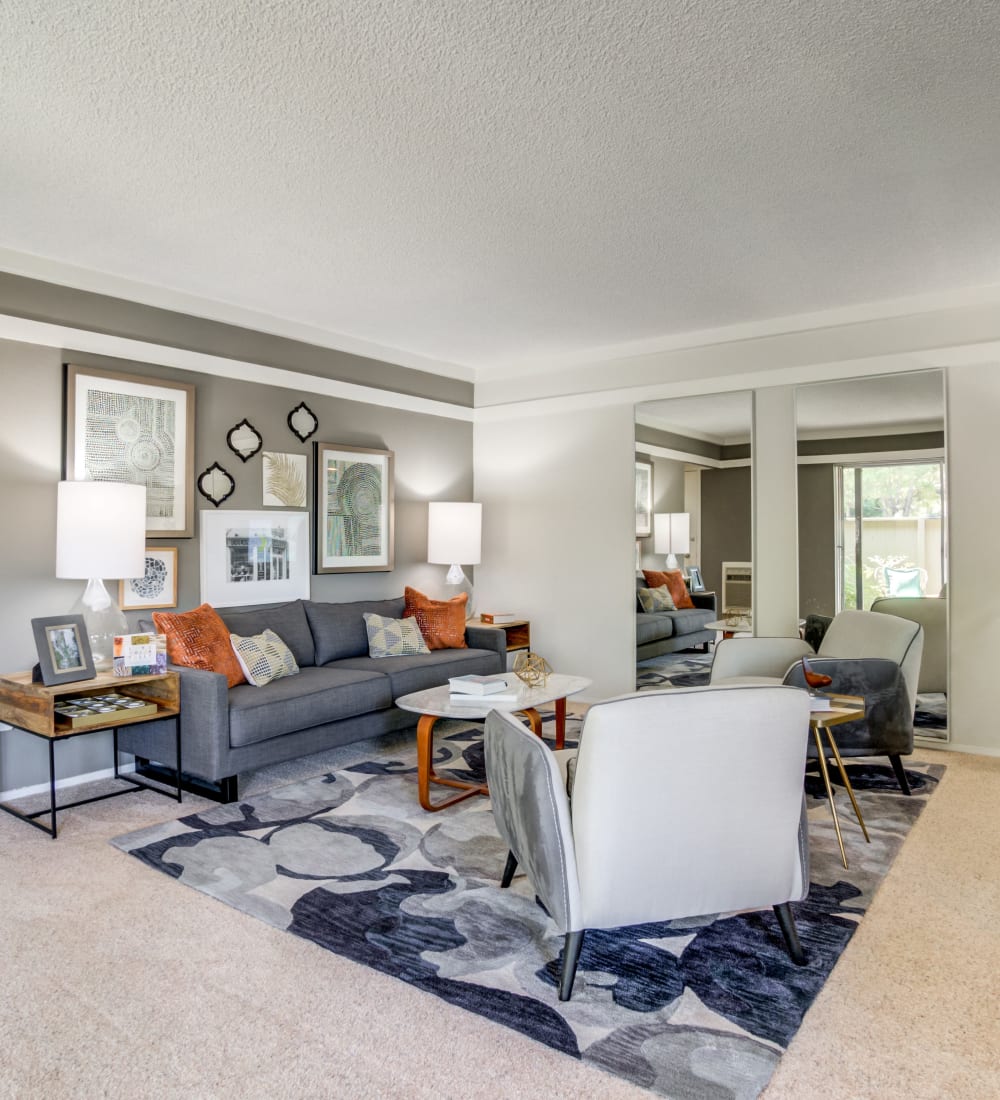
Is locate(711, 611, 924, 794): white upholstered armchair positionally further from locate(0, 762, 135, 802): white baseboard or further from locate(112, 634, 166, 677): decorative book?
locate(0, 762, 135, 802): white baseboard

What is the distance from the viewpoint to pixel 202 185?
307cm

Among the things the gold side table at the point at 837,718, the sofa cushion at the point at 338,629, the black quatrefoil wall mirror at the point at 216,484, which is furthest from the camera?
the sofa cushion at the point at 338,629

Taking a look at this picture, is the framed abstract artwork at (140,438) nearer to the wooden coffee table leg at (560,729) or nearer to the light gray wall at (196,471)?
the light gray wall at (196,471)

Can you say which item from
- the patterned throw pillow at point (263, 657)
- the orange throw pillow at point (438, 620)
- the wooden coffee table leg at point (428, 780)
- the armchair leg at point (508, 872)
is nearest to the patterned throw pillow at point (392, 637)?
the orange throw pillow at point (438, 620)

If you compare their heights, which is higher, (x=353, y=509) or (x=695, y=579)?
(x=353, y=509)

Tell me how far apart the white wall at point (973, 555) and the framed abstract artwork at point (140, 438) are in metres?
4.27

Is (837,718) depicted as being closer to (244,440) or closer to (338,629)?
(338,629)

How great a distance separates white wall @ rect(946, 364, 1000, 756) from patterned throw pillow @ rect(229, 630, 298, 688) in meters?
3.70

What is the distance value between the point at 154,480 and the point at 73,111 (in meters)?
2.06

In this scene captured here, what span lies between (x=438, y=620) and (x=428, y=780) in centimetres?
192

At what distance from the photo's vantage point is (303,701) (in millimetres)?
3879

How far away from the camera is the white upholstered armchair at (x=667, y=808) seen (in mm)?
2014

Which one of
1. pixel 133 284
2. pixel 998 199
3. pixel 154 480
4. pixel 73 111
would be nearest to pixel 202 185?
pixel 73 111

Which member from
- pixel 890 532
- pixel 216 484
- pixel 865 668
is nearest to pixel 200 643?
pixel 216 484
